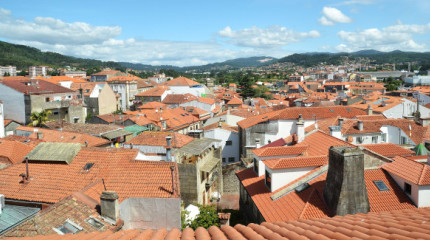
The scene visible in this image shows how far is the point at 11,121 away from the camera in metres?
34.3

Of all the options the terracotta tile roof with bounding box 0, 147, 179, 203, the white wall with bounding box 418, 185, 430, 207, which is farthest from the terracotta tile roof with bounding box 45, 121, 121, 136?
the white wall with bounding box 418, 185, 430, 207

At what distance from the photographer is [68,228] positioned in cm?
1116

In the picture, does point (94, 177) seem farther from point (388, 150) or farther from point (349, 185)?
point (388, 150)

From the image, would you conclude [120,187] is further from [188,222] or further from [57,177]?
[188,222]

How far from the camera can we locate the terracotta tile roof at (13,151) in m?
20.2

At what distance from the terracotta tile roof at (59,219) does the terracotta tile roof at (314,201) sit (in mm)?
6745

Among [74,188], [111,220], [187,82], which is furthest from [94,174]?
[187,82]

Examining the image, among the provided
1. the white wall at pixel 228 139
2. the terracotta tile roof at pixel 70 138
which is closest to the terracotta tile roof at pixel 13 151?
the terracotta tile roof at pixel 70 138

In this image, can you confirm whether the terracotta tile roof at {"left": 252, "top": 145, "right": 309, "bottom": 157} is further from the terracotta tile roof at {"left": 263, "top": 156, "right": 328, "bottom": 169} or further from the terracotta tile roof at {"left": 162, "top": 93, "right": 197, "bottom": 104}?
the terracotta tile roof at {"left": 162, "top": 93, "right": 197, "bottom": 104}

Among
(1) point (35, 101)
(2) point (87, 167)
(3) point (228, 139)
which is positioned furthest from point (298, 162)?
(1) point (35, 101)

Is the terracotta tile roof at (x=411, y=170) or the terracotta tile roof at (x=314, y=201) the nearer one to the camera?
the terracotta tile roof at (x=411, y=170)

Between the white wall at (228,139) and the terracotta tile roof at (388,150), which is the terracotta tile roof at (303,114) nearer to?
the white wall at (228,139)

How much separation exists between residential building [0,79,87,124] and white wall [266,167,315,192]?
97.5 feet

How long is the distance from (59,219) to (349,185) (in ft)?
34.5
